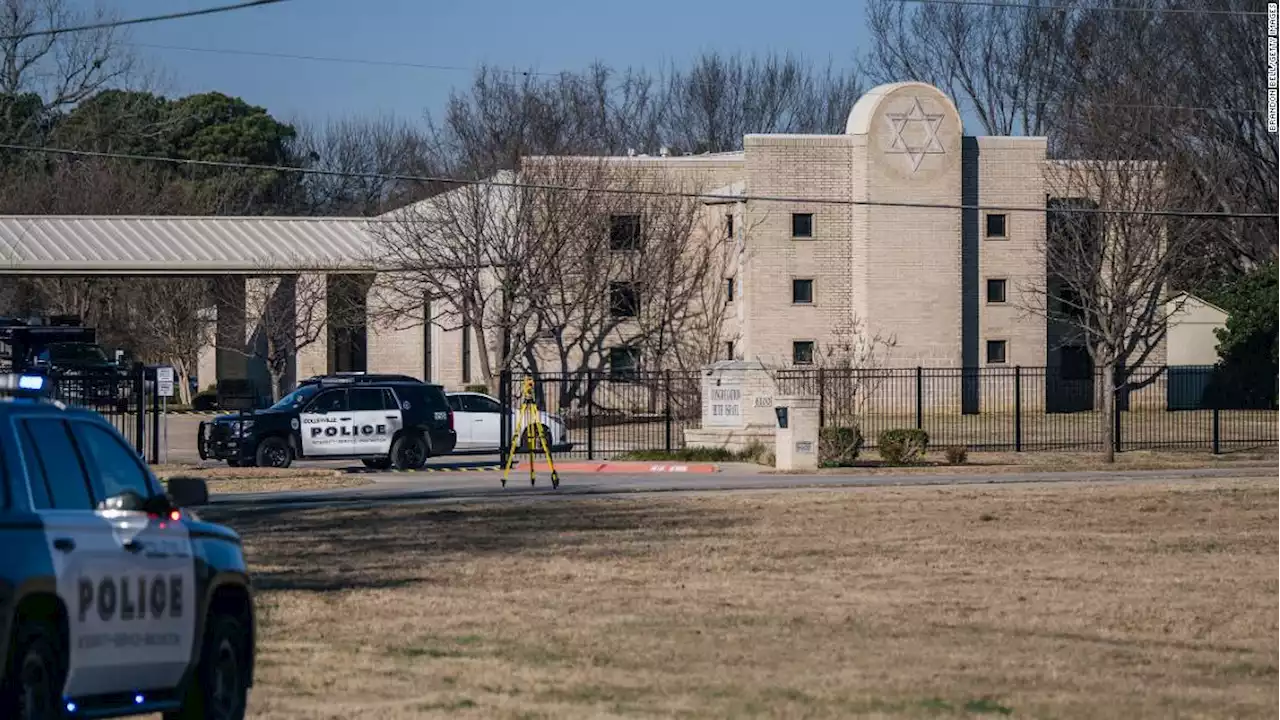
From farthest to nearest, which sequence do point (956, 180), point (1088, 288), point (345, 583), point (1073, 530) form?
point (956, 180), point (1088, 288), point (1073, 530), point (345, 583)

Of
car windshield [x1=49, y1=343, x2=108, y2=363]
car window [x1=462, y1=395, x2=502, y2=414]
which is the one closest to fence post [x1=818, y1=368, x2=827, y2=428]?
car window [x1=462, y1=395, x2=502, y2=414]

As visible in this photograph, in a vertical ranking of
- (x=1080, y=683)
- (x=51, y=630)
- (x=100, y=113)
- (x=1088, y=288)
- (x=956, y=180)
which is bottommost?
(x=1080, y=683)

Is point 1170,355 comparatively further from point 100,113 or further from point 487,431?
point 100,113

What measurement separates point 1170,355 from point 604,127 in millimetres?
32734

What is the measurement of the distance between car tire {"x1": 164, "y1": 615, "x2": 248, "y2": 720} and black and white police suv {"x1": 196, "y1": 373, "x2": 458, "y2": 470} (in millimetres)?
27065

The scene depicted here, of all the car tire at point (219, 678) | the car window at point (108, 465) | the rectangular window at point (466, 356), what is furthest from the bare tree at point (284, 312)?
the car window at point (108, 465)

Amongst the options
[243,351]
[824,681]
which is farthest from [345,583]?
[243,351]

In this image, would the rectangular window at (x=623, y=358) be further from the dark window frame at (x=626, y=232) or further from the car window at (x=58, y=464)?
the car window at (x=58, y=464)

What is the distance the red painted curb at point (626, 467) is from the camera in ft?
124

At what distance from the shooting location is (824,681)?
12.1 metres

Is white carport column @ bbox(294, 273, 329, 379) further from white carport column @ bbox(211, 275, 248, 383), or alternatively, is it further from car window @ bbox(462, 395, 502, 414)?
car window @ bbox(462, 395, 502, 414)

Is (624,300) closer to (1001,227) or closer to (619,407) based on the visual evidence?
(619,407)

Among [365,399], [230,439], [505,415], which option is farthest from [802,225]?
[230,439]

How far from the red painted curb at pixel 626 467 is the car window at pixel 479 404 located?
7.51ft
